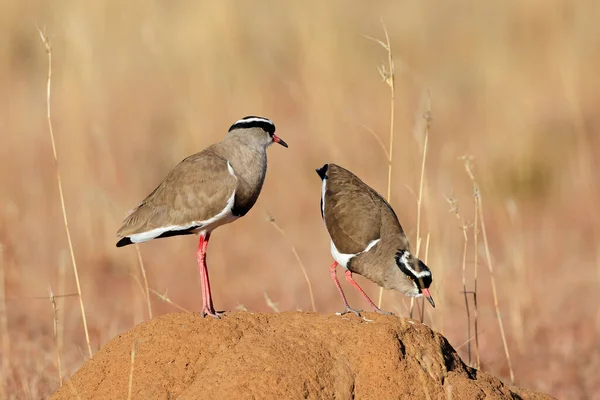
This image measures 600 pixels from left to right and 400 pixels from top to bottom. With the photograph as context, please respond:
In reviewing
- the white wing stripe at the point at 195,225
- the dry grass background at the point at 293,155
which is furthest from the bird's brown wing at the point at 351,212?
the dry grass background at the point at 293,155

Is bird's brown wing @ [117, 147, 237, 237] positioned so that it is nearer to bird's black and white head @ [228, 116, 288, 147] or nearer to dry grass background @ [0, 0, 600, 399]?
bird's black and white head @ [228, 116, 288, 147]

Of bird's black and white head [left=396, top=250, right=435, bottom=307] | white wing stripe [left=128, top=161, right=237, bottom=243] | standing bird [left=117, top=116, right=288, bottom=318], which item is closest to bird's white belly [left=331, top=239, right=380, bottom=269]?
bird's black and white head [left=396, top=250, right=435, bottom=307]

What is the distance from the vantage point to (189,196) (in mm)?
7465

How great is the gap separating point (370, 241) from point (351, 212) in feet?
1.04

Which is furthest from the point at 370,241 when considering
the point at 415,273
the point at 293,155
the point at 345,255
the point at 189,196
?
the point at 293,155

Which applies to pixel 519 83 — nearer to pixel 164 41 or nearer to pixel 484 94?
pixel 484 94

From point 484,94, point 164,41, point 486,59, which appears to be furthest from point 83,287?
point 486,59

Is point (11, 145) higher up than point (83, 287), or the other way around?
point (11, 145)

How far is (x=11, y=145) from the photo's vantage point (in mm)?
17391

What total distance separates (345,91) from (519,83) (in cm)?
337

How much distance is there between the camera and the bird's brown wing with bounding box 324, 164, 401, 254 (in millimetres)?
7477

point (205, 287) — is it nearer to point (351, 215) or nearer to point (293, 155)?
point (351, 215)

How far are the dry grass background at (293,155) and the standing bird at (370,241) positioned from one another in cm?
169

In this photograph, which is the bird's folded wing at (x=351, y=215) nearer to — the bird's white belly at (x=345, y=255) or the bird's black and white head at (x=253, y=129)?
the bird's white belly at (x=345, y=255)
